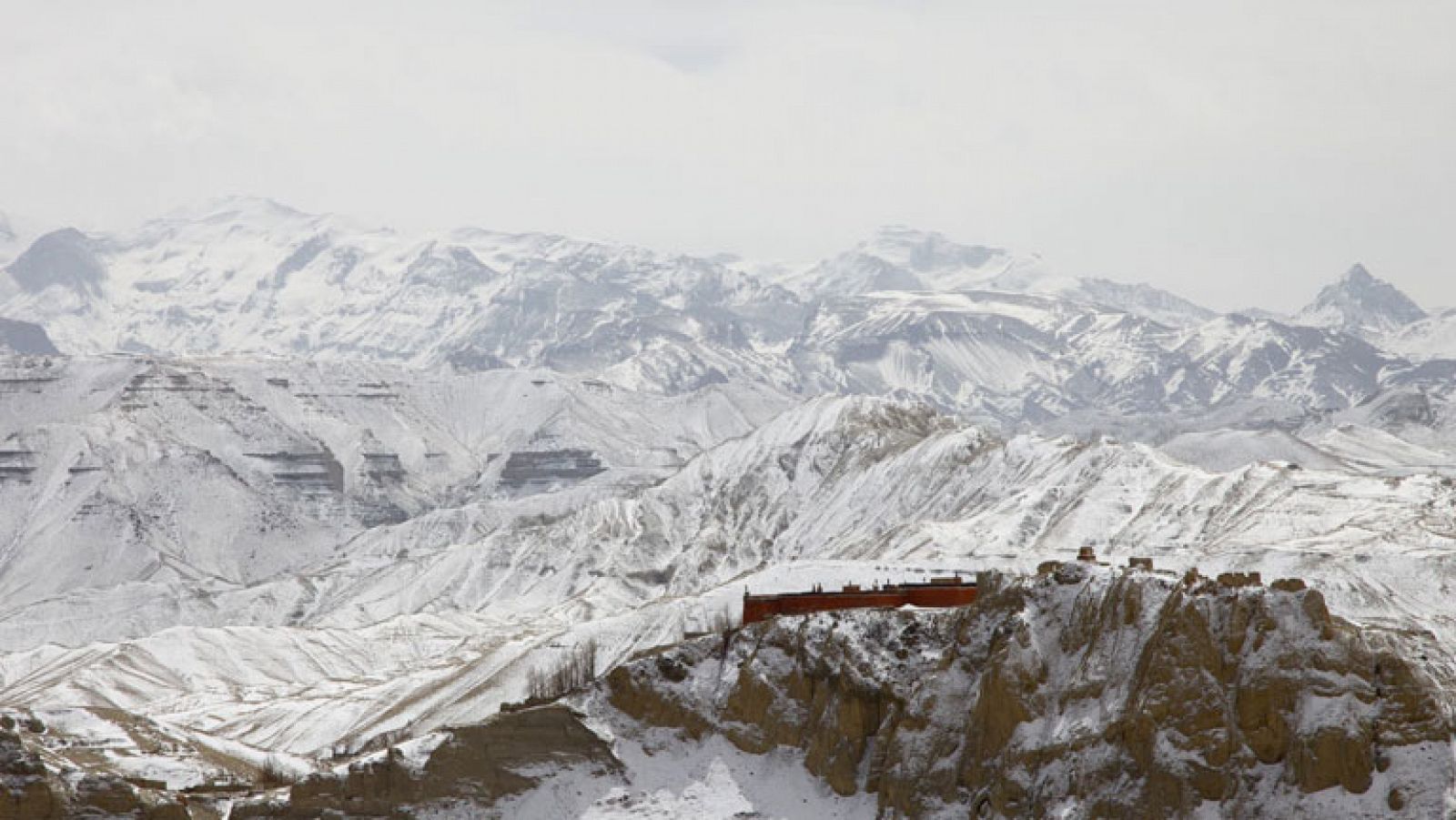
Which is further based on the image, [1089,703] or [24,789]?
[24,789]

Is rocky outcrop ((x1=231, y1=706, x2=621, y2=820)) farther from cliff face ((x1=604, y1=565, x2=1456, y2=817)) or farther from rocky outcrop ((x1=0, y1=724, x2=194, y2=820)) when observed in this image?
rocky outcrop ((x1=0, y1=724, x2=194, y2=820))

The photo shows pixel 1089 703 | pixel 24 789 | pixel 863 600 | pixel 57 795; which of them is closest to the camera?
pixel 1089 703

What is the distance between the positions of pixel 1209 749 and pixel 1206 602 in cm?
933

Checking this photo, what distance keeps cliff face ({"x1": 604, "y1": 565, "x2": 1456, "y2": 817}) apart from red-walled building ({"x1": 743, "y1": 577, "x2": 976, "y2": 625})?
765cm

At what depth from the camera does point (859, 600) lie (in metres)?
150

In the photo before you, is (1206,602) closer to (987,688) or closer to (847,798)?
(987,688)

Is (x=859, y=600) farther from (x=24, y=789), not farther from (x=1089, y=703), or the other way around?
(x=24, y=789)

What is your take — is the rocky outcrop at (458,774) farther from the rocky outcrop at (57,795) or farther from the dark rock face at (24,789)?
the dark rock face at (24,789)

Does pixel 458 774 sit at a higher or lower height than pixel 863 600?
lower

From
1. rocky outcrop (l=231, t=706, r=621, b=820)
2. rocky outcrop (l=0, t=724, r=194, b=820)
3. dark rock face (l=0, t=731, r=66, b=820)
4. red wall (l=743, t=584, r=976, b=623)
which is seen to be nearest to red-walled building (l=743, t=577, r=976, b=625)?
red wall (l=743, t=584, r=976, b=623)

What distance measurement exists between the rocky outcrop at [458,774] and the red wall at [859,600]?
57.8ft

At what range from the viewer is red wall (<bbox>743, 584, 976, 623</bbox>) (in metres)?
148

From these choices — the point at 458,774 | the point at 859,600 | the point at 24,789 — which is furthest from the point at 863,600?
the point at 24,789

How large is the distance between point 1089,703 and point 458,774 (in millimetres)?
41043
